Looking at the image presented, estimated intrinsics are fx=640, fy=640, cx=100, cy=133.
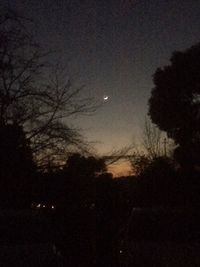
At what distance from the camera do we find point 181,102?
31938 millimetres

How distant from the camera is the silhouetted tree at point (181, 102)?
31781mm

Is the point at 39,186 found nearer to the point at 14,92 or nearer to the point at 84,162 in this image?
the point at 84,162

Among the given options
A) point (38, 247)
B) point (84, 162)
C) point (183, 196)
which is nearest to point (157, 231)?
point (38, 247)

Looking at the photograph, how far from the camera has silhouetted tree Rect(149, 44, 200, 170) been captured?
3178 centimetres

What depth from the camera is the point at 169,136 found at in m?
33.1

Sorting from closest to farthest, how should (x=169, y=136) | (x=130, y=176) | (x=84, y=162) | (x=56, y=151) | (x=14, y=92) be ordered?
(x=14, y=92)
(x=56, y=151)
(x=84, y=162)
(x=169, y=136)
(x=130, y=176)

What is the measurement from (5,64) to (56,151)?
4.70 metres

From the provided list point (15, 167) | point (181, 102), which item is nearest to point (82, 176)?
point (15, 167)

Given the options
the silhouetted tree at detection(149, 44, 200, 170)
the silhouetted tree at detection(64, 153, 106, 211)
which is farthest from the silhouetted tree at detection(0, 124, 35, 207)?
the silhouetted tree at detection(149, 44, 200, 170)

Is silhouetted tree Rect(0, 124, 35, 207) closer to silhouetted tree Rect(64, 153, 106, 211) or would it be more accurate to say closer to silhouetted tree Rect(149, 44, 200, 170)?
silhouetted tree Rect(64, 153, 106, 211)

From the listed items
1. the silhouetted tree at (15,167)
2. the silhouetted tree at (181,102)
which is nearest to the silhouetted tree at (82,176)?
the silhouetted tree at (15,167)

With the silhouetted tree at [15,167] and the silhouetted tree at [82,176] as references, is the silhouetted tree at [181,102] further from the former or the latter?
the silhouetted tree at [15,167]

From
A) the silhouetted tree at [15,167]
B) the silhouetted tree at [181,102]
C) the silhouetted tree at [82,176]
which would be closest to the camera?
the silhouetted tree at [15,167]

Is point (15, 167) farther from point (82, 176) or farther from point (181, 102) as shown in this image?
point (181, 102)
